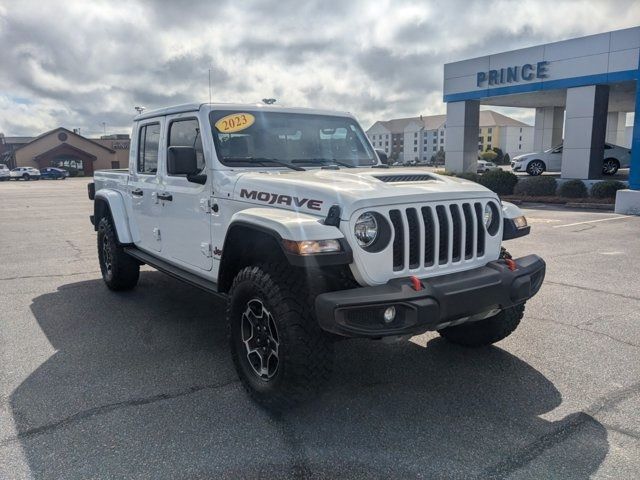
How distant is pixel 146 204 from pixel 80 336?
140 cm

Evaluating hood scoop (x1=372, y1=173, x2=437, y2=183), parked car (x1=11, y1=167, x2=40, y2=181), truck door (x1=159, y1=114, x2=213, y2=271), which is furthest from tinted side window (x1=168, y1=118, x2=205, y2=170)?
parked car (x1=11, y1=167, x2=40, y2=181)

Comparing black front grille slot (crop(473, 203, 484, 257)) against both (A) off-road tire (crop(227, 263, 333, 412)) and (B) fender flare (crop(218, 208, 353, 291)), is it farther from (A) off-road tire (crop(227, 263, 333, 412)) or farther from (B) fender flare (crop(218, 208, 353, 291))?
(A) off-road tire (crop(227, 263, 333, 412))

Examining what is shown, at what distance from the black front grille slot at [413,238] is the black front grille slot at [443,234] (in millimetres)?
193

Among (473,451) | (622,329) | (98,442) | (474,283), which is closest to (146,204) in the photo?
(98,442)

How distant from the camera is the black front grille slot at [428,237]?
10.6ft

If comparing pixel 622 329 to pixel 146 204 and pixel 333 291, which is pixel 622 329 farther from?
pixel 146 204

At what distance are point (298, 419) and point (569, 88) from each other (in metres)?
19.1

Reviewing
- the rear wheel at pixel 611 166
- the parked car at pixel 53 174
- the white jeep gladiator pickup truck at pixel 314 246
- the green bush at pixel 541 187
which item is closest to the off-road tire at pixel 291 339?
the white jeep gladiator pickup truck at pixel 314 246

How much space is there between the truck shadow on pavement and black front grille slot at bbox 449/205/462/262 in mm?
978

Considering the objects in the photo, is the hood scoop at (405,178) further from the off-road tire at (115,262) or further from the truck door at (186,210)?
the off-road tire at (115,262)

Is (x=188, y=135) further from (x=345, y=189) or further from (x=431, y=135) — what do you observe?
(x=431, y=135)

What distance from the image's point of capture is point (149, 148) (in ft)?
17.3

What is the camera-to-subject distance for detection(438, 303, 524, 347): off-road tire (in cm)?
400

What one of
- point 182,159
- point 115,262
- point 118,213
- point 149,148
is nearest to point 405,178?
point 182,159
